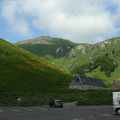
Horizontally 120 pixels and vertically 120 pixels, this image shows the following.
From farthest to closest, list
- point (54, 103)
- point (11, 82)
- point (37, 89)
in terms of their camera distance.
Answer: point (11, 82)
point (37, 89)
point (54, 103)

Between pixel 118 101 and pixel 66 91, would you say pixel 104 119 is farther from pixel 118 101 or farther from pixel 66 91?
pixel 66 91

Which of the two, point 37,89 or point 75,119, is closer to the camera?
point 75,119

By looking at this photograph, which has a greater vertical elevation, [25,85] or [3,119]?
[25,85]

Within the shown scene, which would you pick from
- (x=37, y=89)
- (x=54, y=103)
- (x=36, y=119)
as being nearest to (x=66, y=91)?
(x=37, y=89)

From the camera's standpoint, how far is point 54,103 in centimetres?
9300

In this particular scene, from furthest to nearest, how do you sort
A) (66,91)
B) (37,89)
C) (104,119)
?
(37,89), (66,91), (104,119)

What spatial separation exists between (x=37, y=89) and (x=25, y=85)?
35.9 ft

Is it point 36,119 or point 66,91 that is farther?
point 66,91

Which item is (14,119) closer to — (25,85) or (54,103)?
(54,103)

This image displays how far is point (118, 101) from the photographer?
5634 centimetres

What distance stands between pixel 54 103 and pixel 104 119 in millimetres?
49817

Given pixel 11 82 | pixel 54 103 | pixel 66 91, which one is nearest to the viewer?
pixel 54 103

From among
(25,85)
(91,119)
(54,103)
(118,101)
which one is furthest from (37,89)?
(91,119)

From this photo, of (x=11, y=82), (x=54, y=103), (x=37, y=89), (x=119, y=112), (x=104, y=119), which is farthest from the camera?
(x=11, y=82)
